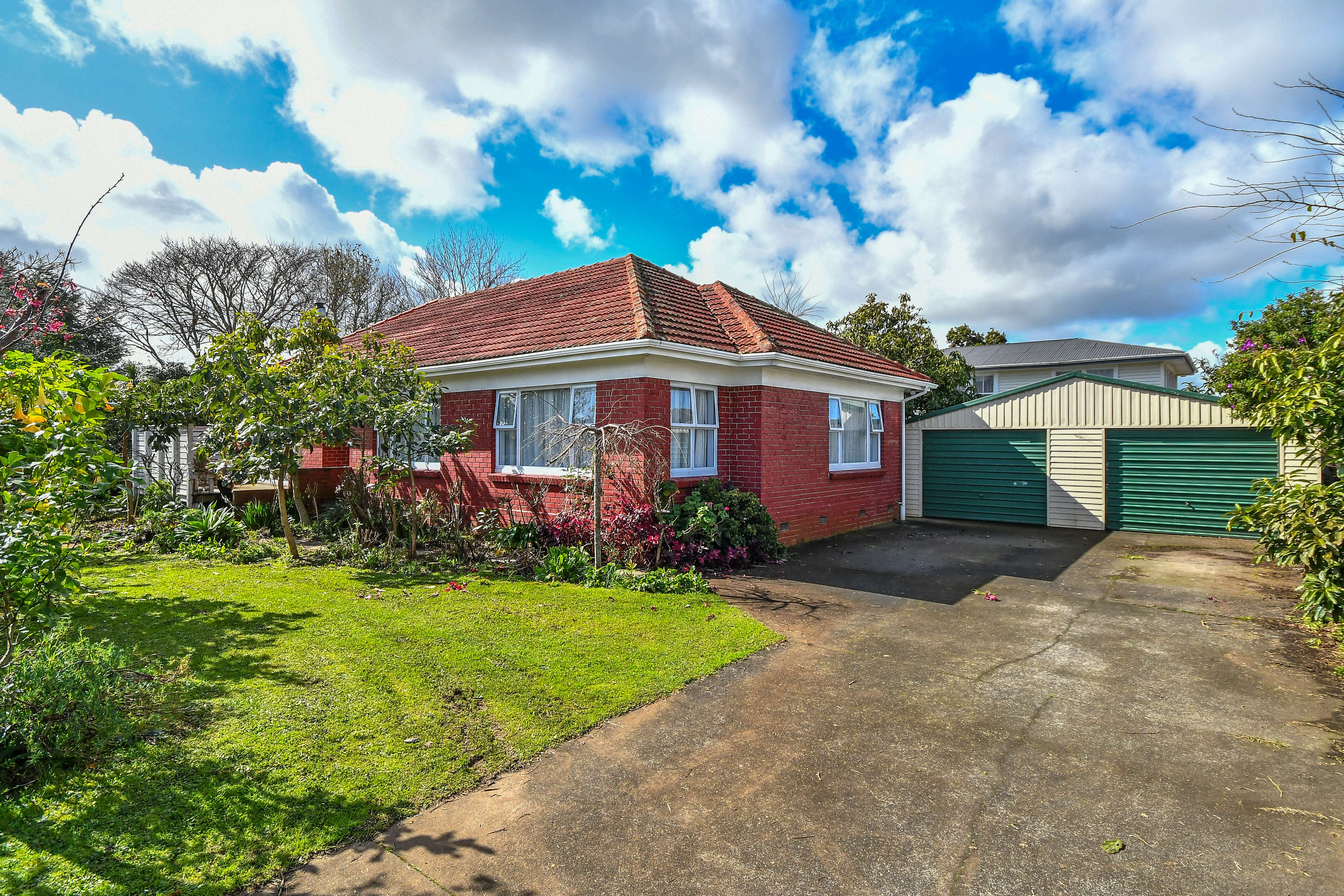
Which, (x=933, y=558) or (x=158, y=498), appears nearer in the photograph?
(x=933, y=558)

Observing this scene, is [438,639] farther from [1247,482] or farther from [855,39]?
[1247,482]

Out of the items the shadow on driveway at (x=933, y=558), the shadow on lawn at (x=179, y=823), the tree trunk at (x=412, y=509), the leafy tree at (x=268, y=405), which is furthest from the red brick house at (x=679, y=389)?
the shadow on lawn at (x=179, y=823)

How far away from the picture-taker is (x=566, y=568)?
27.2 feet

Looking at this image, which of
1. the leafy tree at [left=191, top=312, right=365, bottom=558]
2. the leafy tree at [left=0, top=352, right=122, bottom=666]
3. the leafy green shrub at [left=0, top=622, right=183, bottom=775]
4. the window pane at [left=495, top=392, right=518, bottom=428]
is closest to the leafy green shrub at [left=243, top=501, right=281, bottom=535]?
the leafy tree at [left=191, top=312, right=365, bottom=558]

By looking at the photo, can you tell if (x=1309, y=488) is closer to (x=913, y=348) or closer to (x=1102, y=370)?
(x=913, y=348)

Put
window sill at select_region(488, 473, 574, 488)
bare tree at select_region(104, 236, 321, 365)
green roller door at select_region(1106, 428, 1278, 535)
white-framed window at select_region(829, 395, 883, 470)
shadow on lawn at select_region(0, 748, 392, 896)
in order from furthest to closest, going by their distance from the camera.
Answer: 1. bare tree at select_region(104, 236, 321, 365)
2. white-framed window at select_region(829, 395, 883, 470)
3. green roller door at select_region(1106, 428, 1278, 535)
4. window sill at select_region(488, 473, 574, 488)
5. shadow on lawn at select_region(0, 748, 392, 896)

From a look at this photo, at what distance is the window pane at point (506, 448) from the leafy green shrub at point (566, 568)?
2962mm

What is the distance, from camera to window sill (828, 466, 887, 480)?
11977 millimetres

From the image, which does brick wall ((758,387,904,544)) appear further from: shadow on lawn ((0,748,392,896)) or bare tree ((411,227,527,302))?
bare tree ((411,227,527,302))

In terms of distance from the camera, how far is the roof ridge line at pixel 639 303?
29.3 feet

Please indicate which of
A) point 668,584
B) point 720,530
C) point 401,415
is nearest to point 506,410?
point 401,415

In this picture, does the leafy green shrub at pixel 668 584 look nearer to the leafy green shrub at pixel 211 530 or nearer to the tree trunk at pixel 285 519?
the tree trunk at pixel 285 519

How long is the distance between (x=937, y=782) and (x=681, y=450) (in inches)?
270

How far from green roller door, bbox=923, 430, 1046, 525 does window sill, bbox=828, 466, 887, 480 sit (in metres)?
1.75
